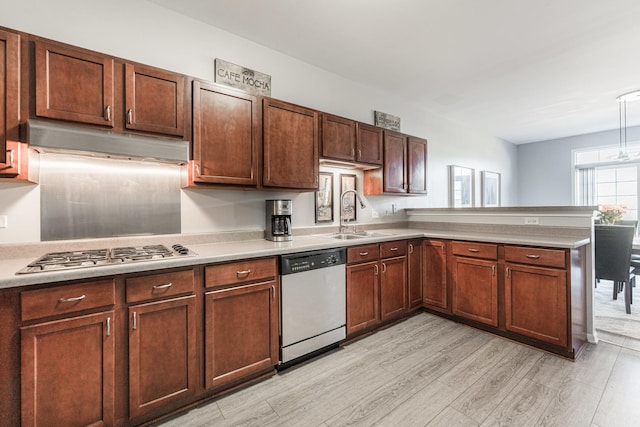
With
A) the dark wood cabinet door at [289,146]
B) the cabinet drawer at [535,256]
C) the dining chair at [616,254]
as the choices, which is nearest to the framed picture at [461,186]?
the dining chair at [616,254]

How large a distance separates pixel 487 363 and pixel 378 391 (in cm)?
99

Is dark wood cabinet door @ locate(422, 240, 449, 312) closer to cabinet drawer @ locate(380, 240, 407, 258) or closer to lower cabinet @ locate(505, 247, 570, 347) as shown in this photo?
cabinet drawer @ locate(380, 240, 407, 258)

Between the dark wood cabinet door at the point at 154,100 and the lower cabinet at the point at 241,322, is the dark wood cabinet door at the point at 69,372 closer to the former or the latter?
the lower cabinet at the point at 241,322

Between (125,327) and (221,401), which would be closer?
(125,327)

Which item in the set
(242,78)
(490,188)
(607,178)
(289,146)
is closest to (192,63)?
(242,78)

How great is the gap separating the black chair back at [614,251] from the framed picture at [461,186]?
1.99m

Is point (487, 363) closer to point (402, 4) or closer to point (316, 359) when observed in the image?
point (316, 359)

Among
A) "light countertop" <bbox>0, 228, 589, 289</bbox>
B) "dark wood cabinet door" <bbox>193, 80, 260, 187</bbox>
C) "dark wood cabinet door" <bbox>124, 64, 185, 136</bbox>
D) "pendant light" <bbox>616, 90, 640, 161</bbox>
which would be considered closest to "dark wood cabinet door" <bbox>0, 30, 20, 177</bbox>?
"dark wood cabinet door" <bbox>124, 64, 185, 136</bbox>

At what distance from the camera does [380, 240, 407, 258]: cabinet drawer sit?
2.92m

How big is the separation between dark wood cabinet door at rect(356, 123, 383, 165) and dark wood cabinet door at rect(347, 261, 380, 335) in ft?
3.86

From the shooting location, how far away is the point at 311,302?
7.68 feet

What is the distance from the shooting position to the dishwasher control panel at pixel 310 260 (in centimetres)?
219

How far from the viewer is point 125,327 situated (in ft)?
5.21

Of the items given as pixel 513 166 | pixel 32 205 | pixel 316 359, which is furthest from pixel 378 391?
pixel 513 166
